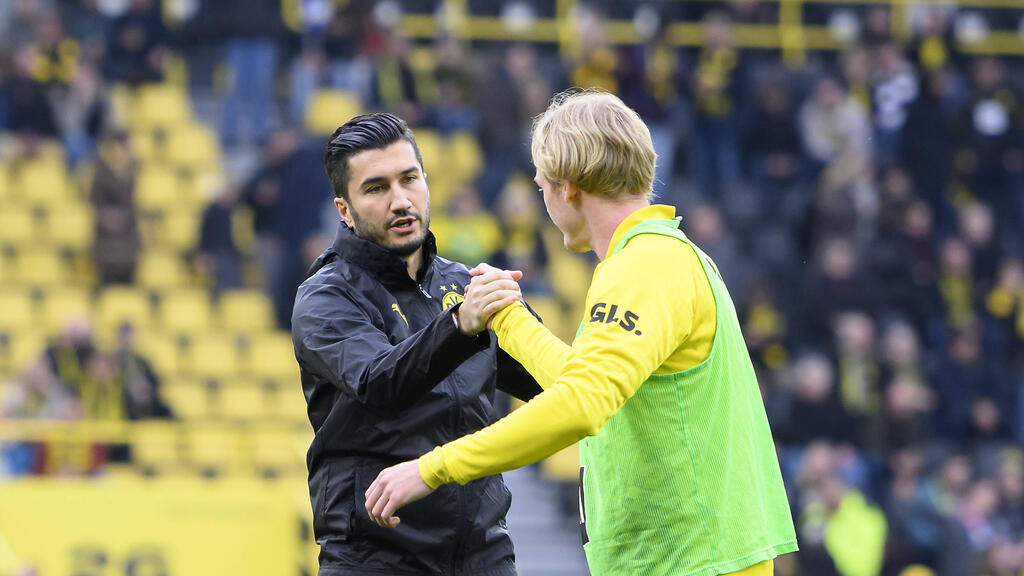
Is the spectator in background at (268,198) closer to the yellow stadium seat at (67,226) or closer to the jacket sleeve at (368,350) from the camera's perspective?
the yellow stadium seat at (67,226)

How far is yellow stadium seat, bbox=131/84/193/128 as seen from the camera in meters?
15.0

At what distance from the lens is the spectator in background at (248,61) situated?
1498 centimetres

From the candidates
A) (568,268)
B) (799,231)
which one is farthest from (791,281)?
(568,268)

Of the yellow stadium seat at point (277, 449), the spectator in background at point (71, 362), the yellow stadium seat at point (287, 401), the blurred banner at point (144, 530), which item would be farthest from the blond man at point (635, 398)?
the yellow stadium seat at point (287, 401)

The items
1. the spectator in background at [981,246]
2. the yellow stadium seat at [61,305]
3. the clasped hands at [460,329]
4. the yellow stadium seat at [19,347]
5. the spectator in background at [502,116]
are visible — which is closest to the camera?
the clasped hands at [460,329]

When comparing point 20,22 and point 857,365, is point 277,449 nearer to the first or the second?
point 857,365

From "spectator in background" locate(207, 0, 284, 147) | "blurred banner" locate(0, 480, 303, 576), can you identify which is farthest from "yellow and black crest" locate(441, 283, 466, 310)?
"spectator in background" locate(207, 0, 284, 147)

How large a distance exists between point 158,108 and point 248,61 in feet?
3.45

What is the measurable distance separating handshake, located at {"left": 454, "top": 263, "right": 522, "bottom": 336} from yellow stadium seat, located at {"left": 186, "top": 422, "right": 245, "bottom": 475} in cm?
834

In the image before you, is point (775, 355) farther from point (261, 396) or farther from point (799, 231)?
point (261, 396)

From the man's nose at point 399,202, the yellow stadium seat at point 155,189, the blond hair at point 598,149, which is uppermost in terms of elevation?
the yellow stadium seat at point 155,189

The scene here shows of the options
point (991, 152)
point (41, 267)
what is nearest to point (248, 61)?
point (41, 267)

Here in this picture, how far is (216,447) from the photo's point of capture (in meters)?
12.0

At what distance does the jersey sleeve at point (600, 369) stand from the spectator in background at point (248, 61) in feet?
39.1
